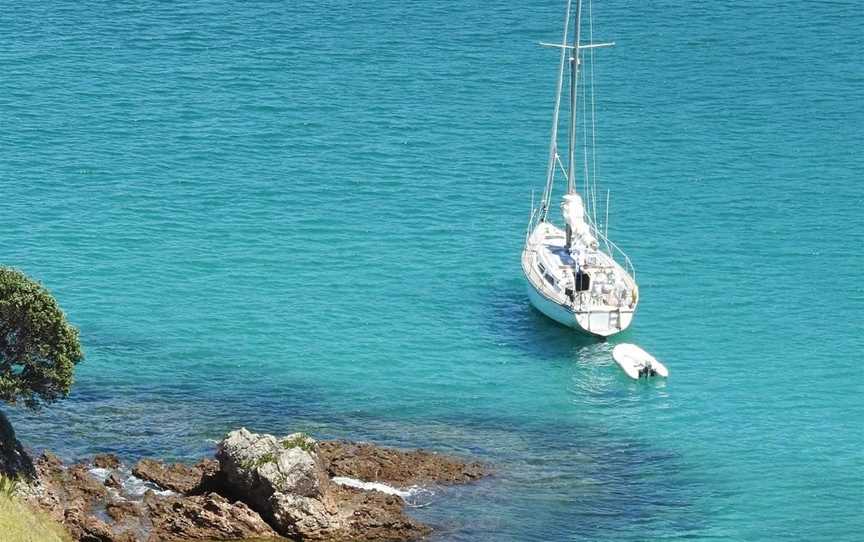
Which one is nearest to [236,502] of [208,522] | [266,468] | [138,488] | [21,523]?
[208,522]

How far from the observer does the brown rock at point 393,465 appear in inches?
2990

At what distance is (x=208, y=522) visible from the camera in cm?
6944

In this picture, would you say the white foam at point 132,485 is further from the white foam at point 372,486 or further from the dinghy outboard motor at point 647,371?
the dinghy outboard motor at point 647,371

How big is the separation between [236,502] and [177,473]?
5742mm

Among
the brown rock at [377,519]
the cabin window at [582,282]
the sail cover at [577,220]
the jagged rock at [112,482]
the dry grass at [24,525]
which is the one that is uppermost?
the sail cover at [577,220]

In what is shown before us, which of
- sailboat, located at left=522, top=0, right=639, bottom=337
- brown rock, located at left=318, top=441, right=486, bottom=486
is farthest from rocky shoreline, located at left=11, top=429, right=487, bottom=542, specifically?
sailboat, located at left=522, top=0, right=639, bottom=337

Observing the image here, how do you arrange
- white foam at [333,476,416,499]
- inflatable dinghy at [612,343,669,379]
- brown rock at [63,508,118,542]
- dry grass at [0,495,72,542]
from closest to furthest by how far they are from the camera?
dry grass at [0,495,72,542] → brown rock at [63,508,118,542] → white foam at [333,476,416,499] → inflatable dinghy at [612,343,669,379]

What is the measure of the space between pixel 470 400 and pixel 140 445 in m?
18.9

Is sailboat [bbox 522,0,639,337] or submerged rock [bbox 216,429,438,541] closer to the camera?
submerged rock [bbox 216,429,438,541]

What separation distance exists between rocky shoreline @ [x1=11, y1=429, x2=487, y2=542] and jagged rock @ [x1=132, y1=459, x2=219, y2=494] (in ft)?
0.27

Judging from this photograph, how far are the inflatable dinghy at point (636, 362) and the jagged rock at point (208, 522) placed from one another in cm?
2886

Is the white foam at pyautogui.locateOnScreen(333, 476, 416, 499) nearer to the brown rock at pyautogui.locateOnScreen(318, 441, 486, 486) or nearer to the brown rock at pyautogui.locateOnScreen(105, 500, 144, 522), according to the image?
the brown rock at pyautogui.locateOnScreen(318, 441, 486, 486)

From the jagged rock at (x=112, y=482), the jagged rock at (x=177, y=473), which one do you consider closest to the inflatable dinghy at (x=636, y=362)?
the jagged rock at (x=177, y=473)

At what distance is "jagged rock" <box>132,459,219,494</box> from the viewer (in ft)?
242
